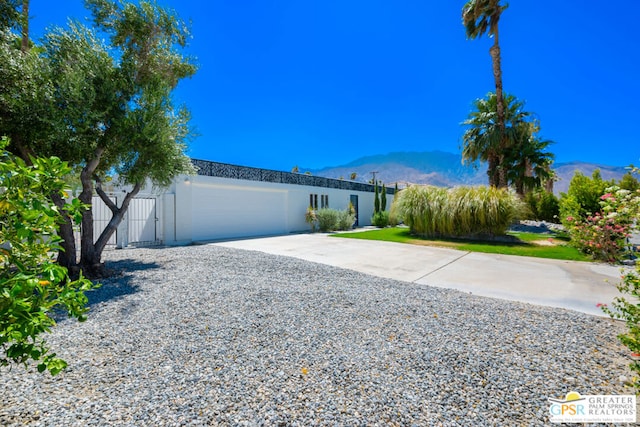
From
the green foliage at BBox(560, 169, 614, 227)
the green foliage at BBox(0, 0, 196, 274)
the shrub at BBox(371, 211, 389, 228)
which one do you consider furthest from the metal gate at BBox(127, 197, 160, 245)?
the green foliage at BBox(560, 169, 614, 227)

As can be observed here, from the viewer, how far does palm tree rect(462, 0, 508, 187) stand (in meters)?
15.5

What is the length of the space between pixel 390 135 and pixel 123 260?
2704 inches

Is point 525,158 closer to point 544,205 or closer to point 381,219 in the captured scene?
point 544,205

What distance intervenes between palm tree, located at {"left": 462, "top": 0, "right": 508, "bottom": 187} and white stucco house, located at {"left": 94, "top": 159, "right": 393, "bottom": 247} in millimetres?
10551

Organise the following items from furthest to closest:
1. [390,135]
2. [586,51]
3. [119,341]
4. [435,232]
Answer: [390,135] < [586,51] < [435,232] < [119,341]

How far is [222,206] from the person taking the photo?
41.3 ft

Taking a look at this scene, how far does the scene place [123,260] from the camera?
23.2ft

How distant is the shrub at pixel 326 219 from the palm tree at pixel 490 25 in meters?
10.0

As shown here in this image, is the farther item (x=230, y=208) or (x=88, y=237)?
(x=230, y=208)

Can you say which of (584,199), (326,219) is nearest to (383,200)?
(326,219)

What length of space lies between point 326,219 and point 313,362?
13699 mm

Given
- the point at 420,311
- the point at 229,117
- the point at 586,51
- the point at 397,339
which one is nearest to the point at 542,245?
the point at 420,311

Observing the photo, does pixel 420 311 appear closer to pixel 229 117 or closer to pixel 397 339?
pixel 397 339

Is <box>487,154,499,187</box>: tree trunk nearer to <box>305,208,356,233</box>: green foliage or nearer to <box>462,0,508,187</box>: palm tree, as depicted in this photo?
<box>462,0,508,187</box>: palm tree
